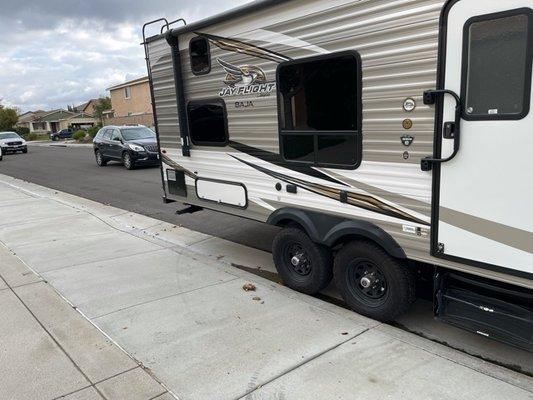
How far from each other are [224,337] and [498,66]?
283cm

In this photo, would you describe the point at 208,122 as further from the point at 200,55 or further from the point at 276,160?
the point at 276,160

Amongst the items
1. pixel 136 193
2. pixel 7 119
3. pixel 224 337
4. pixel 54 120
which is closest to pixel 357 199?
pixel 224 337

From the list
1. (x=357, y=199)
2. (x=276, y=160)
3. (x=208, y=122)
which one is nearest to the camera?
(x=357, y=199)

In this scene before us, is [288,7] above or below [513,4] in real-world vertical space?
above

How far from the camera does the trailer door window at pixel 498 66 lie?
279 centimetres

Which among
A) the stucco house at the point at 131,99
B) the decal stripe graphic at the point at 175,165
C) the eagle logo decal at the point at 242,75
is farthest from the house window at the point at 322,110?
the stucco house at the point at 131,99

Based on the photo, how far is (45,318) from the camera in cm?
421

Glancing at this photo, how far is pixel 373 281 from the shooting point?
4023 millimetres

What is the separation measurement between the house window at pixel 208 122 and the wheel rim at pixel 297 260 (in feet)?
4.79

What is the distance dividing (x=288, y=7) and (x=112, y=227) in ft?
16.8

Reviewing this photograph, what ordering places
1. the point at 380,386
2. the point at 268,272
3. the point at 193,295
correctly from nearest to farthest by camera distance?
the point at 380,386
the point at 193,295
the point at 268,272

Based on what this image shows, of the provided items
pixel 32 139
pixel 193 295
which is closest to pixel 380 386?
pixel 193 295

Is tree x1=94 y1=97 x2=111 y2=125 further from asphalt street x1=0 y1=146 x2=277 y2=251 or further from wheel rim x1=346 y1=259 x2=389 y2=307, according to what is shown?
wheel rim x1=346 y1=259 x2=389 y2=307

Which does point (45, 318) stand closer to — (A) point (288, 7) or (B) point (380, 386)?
(B) point (380, 386)
